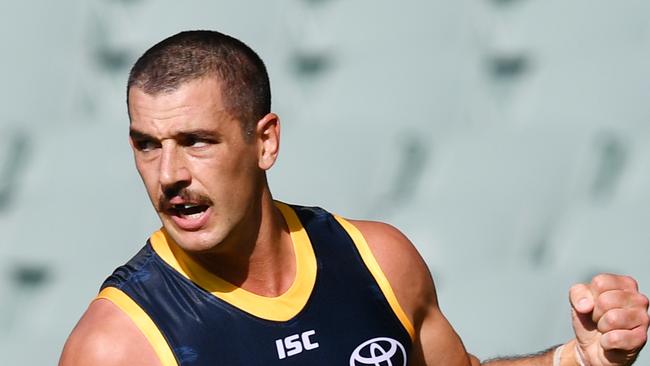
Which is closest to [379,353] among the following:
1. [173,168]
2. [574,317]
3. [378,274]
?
[378,274]

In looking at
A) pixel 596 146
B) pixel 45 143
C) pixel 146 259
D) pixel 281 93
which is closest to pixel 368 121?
pixel 281 93

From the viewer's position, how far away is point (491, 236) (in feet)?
10.2

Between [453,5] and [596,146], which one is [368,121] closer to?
[453,5]

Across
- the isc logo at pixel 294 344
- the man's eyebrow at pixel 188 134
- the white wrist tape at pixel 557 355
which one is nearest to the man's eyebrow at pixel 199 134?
the man's eyebrow at pixel 188 134

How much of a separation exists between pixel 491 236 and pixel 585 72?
20.0 inches

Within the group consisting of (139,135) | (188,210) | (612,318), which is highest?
(139,135)

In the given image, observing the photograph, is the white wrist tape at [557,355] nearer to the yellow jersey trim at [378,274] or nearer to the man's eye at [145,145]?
the yellow jersey trim at [378,274]

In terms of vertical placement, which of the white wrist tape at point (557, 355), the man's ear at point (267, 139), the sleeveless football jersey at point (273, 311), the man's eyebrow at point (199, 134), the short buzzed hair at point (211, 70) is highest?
the short buzzed hair at point (211, 70)

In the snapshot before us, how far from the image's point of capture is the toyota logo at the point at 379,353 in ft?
5.64

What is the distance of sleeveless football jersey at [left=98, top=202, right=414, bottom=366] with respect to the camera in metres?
1.64

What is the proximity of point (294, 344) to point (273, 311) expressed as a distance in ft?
0.18

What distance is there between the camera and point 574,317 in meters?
1.77

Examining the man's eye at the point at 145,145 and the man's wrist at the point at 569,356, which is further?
the man's wrist at the point at 569,356

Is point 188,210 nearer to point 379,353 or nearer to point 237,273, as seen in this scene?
point 237,273
